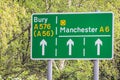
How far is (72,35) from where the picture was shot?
9273 mm

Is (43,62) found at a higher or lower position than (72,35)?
lower

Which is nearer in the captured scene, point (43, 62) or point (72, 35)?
point (72, 35)

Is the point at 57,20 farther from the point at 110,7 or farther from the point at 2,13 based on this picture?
the point at 110,7

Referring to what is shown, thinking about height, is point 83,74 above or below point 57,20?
below

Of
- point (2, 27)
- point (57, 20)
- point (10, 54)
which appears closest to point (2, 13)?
point (2, 27)

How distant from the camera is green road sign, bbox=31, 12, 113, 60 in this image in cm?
916

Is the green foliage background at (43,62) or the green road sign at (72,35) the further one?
the green foliage background at (43,62)

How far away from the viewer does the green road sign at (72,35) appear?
9.16 m

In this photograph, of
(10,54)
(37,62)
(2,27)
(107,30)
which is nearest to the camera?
(107,30)

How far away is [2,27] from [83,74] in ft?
20.7

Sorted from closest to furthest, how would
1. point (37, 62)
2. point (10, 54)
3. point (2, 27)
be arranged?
point (2, 27) → point (10, 54) → point (37, 62)

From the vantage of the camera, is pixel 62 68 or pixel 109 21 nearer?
pixel 109 21

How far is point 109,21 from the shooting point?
9148 millimetres

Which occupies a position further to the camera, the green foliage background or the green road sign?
the green foliage background
